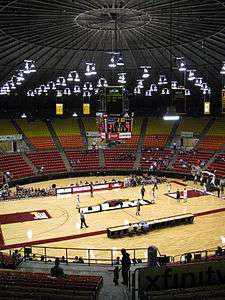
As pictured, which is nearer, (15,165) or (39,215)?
(39,215)

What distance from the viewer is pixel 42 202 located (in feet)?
114

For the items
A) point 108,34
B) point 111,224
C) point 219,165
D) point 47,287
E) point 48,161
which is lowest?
point 111,224

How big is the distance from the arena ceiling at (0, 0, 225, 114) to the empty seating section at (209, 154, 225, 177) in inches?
362

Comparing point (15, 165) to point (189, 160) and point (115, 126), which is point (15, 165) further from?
point (115, 126)

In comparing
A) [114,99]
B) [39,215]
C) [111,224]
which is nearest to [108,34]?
[114,99]

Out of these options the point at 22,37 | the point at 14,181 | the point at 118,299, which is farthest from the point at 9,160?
the point at 118,299

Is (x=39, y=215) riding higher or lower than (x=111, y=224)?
lower

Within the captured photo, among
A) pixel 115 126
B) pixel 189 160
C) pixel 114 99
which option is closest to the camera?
pixel 114 99

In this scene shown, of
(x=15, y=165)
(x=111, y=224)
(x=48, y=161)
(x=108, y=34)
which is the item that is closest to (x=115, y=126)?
(x=111, y=224)

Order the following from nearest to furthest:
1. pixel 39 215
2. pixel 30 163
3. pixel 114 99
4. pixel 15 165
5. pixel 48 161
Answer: pixel 114 99 < pixel 39 215 < pixel 15 165 < pixel 30 163 < pixel 48 161

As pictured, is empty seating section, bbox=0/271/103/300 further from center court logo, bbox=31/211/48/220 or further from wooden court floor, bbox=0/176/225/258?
center court logo, bbox=31/211/48/220

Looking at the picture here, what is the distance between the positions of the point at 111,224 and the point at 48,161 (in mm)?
23064

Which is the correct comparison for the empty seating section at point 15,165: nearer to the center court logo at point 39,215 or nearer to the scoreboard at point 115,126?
the center court logo at point 39,215

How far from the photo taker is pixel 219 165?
45.1 m
